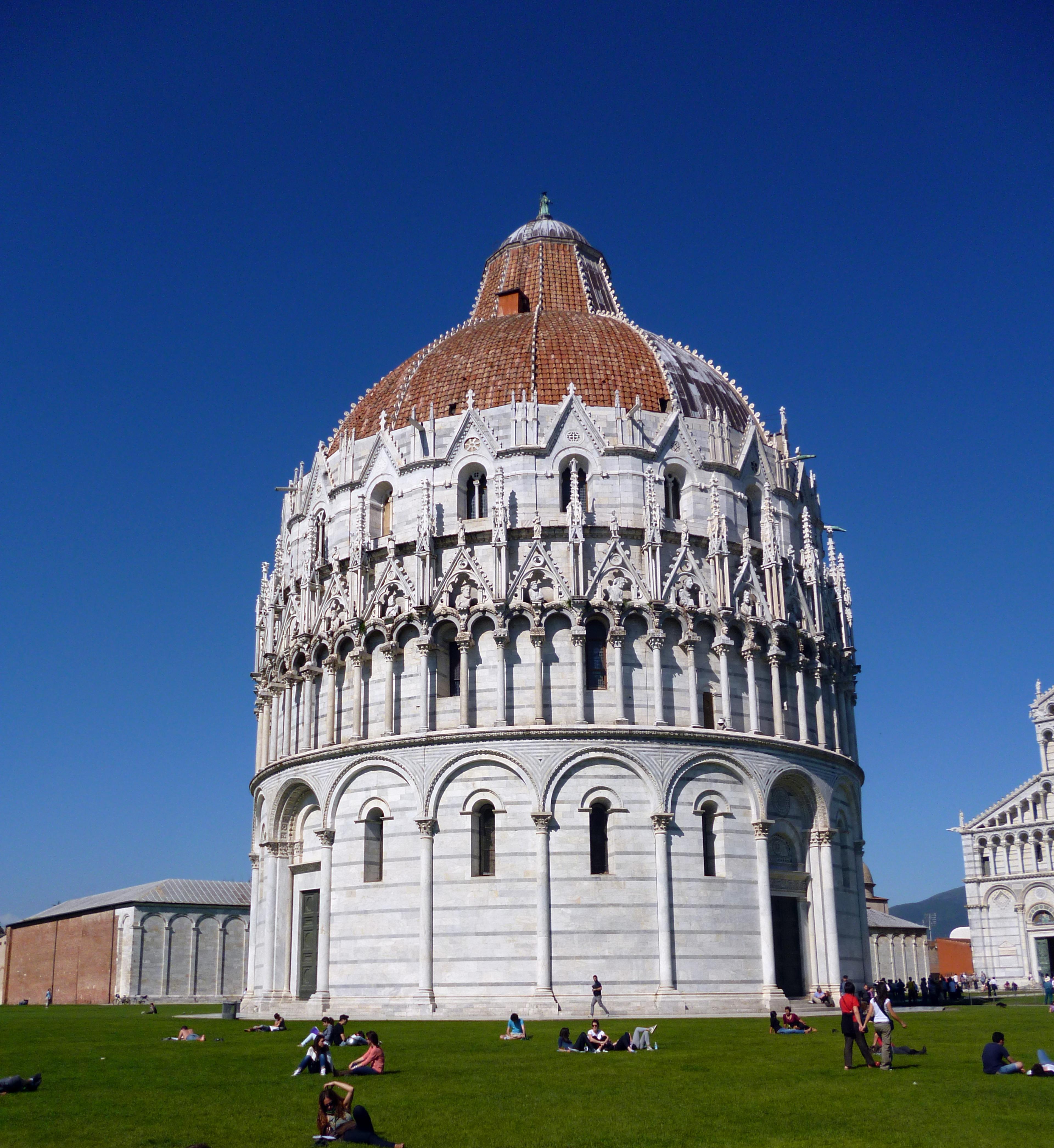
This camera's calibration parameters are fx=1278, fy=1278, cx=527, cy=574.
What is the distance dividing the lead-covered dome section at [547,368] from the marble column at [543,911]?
1603cm

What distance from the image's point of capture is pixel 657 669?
4338cm

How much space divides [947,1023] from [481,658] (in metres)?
18.4

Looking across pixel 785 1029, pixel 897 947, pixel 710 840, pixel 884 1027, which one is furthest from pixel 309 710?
pixel 897 947

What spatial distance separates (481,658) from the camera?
43969mm

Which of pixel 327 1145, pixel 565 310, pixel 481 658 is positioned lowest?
pixel 327 1145

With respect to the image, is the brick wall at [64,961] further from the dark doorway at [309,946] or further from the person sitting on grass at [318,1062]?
the person sitting on grass at [318,1062]

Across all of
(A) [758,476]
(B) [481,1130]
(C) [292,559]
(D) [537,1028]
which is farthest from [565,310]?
(B) [481,1130]

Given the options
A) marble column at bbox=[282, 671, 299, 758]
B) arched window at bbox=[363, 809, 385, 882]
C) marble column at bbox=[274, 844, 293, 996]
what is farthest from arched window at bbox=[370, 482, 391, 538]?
marble column at bbox=[274, 844, 293, 996]

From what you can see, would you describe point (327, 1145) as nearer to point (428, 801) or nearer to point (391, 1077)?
point (391, 1077)

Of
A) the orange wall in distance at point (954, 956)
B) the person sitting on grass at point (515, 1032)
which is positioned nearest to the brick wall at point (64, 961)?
the person sitting on grass at point (515, 1032)

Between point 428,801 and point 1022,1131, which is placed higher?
point 428,801

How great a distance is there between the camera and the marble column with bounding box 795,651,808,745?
4631cm

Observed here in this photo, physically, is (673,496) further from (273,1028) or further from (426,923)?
(273,1028)

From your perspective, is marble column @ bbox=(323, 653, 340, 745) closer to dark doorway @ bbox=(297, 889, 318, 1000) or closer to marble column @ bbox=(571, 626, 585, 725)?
dark doorway @ bbox=(297, 889, 318, 1000)
